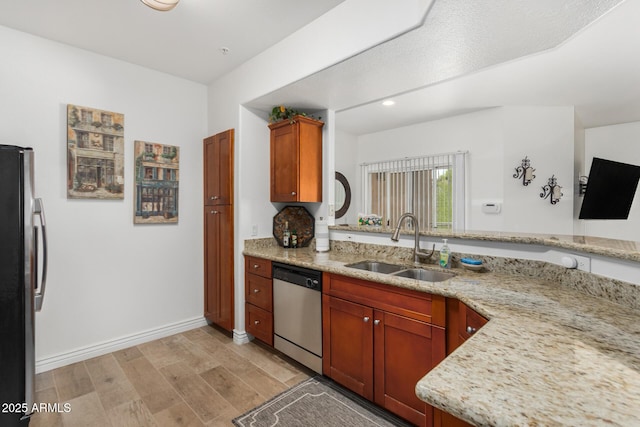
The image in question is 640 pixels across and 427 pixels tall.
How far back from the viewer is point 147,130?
3.10 metres

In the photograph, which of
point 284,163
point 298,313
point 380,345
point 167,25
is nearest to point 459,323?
point 380,345

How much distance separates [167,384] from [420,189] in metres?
4.06

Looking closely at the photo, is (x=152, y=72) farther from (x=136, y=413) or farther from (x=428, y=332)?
(x=428, y=332)

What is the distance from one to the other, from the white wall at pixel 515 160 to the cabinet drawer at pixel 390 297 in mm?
2910

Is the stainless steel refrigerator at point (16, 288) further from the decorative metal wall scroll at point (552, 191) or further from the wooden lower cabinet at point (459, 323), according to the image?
the decorative metal wall scroll at point (552, 191)

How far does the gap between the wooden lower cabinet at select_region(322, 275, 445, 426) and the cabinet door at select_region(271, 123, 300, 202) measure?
1.06 m

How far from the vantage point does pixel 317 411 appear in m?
2.00

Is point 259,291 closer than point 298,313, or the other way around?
point 298,313

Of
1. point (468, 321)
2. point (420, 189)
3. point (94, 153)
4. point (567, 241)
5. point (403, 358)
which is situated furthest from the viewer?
point (420, 189)

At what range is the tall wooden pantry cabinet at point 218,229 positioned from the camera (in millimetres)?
3109

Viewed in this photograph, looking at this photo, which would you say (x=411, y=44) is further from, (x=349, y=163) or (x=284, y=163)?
(x=349, y=163)

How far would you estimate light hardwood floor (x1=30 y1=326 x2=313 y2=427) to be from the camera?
1.97 m

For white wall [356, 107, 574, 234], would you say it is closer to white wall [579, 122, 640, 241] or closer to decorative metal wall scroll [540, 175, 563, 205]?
decorative metal wall scroll [540, 175, 563, 205]

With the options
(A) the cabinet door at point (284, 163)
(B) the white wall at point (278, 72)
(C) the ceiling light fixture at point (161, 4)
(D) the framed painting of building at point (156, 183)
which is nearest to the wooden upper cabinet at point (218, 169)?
(B) the white wall at point (278, 72)
